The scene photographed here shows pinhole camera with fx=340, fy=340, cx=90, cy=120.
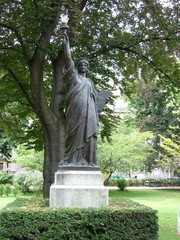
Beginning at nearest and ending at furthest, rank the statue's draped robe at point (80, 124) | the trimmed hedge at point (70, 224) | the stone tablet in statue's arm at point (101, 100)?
the trimmed hedge at point (70, 224)
the statue's draped robe at point (80, 124)
the stone tablet in statue's arm at point (101, 100)

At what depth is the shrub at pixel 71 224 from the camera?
21.3 feet

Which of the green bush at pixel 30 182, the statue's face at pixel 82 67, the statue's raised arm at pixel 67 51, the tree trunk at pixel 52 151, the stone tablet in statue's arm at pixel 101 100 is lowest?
the green bush at pixel 30 182

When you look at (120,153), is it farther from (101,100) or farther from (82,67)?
(82,67)

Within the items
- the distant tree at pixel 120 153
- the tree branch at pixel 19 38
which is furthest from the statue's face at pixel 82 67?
the distant tree at pixel 120 153

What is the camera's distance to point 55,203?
752 centimetres

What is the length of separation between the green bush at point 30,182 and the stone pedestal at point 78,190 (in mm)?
17787

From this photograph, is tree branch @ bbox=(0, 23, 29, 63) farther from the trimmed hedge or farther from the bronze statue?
the trimmed hedge

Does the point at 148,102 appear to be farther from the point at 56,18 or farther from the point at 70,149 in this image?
the point at 70,149

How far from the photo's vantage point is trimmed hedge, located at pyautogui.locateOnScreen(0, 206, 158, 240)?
6488mm

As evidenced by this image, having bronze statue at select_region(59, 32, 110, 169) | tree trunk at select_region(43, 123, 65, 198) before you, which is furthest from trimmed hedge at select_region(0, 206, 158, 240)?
tree trunk at select_region(43, 123, 65, 198)

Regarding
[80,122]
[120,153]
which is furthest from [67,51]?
[120,153]

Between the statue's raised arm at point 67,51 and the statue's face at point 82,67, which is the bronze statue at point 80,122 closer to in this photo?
the statue's raised arm at point 67,51

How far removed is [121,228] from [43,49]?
277 inches

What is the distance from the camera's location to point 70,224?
257 inches
